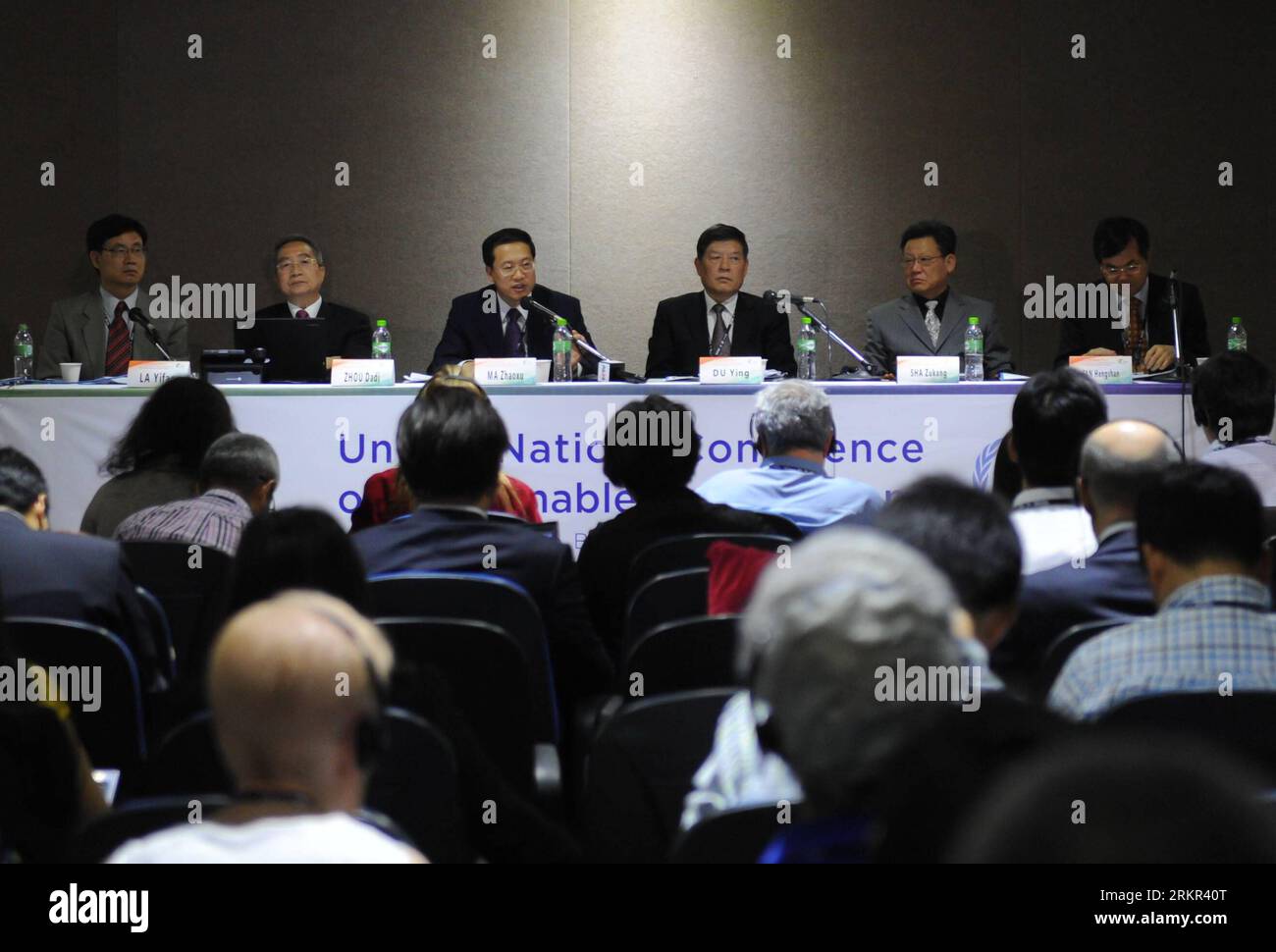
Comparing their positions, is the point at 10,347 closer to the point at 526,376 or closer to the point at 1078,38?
the point at 526,376

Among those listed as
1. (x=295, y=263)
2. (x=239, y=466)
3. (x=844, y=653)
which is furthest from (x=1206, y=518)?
(x=295, y=263)

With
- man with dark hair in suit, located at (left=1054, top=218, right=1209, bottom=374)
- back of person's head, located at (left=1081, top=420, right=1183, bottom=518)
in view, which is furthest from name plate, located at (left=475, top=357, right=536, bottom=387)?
back of person's head, located at (left=1081, top=420, right=1183, bottom=518)

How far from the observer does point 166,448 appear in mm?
3762

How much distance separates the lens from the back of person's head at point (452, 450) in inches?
117

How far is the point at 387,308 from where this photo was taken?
→ 7.10 m

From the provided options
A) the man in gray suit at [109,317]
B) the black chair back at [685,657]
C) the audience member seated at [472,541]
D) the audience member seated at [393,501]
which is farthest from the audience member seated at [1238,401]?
the man in gray suit at [109,317]

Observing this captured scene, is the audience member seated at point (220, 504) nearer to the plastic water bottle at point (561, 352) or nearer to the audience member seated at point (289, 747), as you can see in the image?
the audience member seated at point (289, 747)

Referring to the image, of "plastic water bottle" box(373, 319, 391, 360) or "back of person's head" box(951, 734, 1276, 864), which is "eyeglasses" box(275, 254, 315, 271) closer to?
"plastic water bottle" box(373, 319, 391, 360)

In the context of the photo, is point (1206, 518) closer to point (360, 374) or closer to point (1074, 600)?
point (1074, 600)

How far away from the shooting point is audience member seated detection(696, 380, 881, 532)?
139 inches

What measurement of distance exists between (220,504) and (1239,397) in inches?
103

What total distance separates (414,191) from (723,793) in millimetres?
5847
